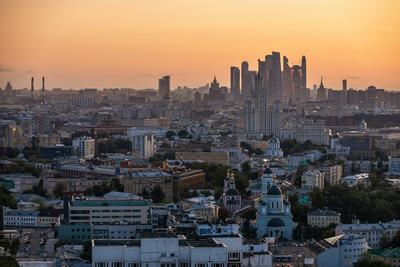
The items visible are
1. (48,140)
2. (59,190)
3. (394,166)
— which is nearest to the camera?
(59,190)

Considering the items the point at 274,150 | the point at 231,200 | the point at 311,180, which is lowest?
the point at 231,200

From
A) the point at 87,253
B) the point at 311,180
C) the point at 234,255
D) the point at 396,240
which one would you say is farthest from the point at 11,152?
the point at 234,255

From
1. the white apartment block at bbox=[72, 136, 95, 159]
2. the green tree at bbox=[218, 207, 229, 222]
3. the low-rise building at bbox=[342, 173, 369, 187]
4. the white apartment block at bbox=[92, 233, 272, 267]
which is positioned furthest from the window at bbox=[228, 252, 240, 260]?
the white apartment block at bbox=[72, 136, 95, 159]

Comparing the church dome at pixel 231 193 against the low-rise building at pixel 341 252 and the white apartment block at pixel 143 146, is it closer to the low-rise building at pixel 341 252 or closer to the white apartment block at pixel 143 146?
the low-rise building at pixel 341 252

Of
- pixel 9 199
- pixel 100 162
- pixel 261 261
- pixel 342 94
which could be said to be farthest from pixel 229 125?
pixel 261 261

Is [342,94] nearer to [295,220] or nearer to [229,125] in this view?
[229,125]

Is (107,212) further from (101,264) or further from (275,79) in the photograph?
(275,79)
